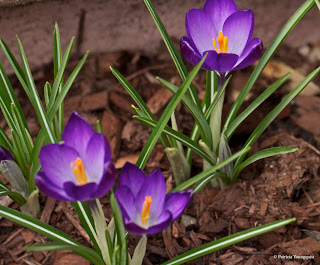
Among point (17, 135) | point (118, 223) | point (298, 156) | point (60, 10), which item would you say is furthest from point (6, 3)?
point (298, 156)

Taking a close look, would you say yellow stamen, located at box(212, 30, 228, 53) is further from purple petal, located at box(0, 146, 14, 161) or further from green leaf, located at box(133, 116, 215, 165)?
purple petal, located at box(0, 146, 14, 161)

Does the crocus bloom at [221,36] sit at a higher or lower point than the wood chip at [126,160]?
higher

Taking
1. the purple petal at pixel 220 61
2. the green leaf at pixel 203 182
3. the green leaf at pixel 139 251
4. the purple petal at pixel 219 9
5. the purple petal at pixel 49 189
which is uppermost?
the purple petal at pixel 219 9

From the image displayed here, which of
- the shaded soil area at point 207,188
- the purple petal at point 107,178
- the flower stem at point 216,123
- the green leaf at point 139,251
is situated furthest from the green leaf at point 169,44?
the purple petal at point 107,178

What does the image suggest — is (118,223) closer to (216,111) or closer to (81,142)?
(81,142)

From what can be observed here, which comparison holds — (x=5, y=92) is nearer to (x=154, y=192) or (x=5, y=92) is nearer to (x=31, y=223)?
(x=31, y=223)

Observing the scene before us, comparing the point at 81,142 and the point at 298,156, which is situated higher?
the point at 81,142

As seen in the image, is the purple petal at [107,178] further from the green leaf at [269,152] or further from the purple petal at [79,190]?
the green leaf at [269,152]
